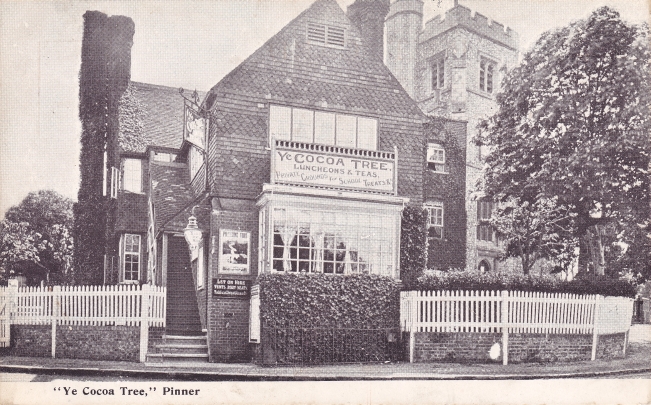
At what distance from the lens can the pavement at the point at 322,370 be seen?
1438 cm

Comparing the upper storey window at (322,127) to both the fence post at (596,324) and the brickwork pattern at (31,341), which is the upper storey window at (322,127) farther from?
the brickwork pattern at (31,341)

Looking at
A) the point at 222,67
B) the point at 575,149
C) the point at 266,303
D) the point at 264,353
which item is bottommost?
the point at 264,353

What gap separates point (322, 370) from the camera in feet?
51.5

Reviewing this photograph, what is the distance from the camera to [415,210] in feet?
67.9

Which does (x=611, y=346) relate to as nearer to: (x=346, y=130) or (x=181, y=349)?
(x=346, y=130)

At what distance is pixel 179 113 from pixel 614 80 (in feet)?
44.8

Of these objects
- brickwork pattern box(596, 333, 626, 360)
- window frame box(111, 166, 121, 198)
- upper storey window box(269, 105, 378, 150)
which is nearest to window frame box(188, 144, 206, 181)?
upper storey window box(269, 105, 378, 150)

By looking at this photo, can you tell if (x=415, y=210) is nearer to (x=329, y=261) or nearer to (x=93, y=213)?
(x=329, y=261)

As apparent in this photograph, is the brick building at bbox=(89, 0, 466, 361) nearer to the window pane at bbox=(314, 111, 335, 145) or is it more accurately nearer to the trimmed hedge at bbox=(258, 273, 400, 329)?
the window pane at bbox=(314, 111, 335, 145)

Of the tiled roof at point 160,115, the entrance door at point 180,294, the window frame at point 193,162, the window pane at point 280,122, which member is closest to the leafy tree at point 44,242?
the tiled roof at point 160,115

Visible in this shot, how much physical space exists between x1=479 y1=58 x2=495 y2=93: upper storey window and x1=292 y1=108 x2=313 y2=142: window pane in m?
22.1

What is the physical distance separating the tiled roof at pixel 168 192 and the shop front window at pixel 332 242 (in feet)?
9.52

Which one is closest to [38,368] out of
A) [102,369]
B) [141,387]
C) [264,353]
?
[102,369]

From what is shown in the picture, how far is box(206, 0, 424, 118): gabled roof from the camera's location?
19.4m
